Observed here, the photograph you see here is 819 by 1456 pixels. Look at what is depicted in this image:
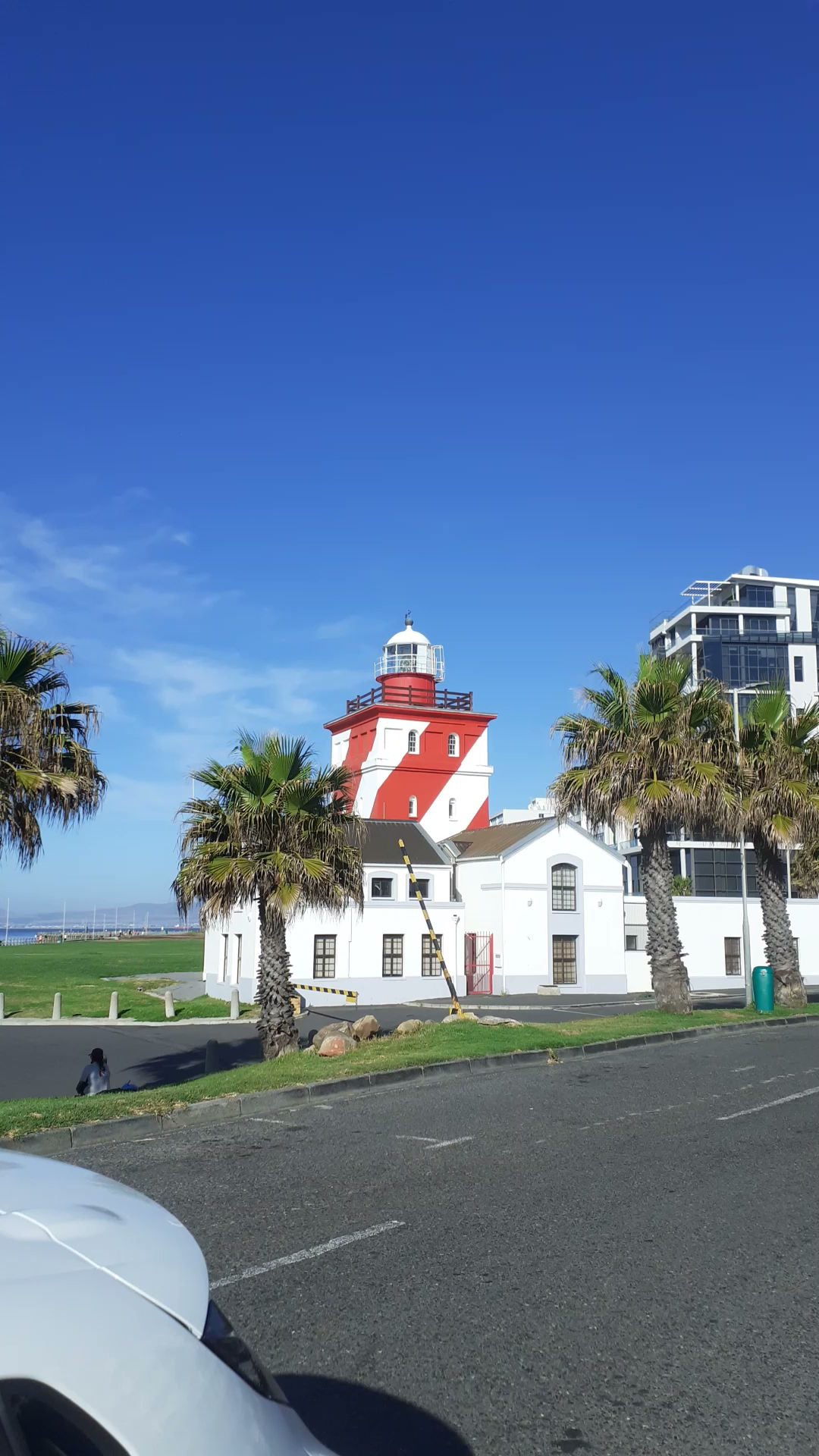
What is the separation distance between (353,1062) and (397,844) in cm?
3140

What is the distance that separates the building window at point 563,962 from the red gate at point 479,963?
2.75 m

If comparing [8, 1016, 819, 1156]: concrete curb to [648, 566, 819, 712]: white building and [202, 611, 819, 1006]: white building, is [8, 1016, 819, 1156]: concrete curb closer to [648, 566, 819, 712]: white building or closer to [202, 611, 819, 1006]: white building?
[202, 611, 819, 1006]: white building

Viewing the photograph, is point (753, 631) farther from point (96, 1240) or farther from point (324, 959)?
point (96, 1240)

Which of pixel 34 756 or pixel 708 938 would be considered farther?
pixel 708 938

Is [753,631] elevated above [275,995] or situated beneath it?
elevated above

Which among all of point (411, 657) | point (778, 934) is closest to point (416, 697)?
point (411, 657)

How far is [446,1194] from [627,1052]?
10.9 metres

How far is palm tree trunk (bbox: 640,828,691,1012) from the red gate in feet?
65.8

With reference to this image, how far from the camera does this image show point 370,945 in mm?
42594

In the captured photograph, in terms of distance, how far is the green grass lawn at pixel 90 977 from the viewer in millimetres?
39500

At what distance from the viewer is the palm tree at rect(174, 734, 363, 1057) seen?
18.7 metres

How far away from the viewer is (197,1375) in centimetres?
196

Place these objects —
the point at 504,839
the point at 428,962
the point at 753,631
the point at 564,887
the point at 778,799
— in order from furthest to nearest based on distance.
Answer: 1. the point at 753,631
2. the point at 504,839
3. the point at 564,887
4. the point at 428,962
5. the point at 778,799

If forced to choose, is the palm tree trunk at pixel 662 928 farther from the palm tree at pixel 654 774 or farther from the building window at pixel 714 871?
the building window at pixel 714 871
